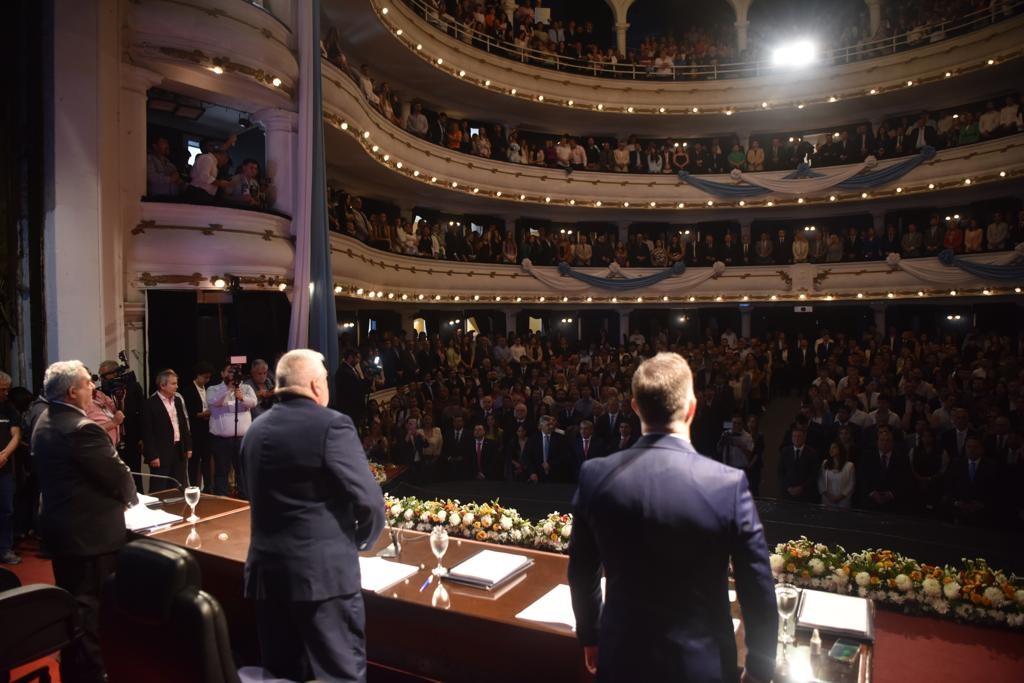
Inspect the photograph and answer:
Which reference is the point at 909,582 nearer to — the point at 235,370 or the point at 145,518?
the point at 145,518

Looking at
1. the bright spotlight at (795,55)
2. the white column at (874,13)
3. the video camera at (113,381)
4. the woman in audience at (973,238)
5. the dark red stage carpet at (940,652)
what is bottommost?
the dark red stage carpet at (940,652)

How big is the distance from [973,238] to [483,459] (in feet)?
43.2

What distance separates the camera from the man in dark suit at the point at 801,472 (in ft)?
23.8

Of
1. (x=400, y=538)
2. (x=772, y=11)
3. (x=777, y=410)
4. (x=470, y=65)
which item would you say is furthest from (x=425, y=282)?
(x=772, y=11)

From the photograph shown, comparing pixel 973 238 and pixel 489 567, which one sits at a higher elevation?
pixel 973 238

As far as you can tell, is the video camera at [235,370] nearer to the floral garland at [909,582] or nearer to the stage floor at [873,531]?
the stage floor at [873,531]

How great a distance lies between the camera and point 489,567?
118 inches

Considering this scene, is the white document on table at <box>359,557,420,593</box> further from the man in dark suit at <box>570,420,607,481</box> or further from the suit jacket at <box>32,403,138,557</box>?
the man in dark suit at <box>570,420,607,481</box>

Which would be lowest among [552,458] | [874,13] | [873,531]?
[873,531]

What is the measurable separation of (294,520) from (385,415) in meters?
7.45

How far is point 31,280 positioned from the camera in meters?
6.42

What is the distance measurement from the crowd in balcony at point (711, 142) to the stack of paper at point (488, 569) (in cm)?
1227

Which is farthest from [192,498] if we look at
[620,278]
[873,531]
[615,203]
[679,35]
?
[679,35]

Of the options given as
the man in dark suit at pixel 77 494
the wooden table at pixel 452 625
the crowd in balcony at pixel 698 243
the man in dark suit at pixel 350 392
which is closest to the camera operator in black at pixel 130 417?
the man in dark suit at pixel 350 392
